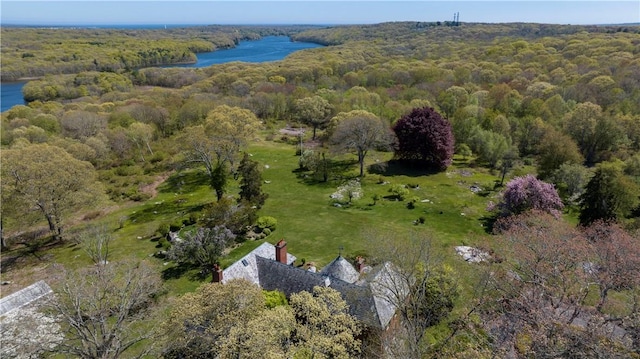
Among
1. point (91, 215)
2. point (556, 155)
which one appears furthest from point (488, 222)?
point (91, 215)

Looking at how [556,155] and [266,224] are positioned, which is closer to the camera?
[266,224]

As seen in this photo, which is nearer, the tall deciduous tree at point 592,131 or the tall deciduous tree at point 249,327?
the tall deciduous tree at point 249,327

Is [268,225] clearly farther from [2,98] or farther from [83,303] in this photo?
[2,98]

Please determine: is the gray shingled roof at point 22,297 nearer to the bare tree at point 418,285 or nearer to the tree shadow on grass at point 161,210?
the tree shadow on grass at point 161,210

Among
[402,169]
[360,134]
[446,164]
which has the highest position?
[360,134]

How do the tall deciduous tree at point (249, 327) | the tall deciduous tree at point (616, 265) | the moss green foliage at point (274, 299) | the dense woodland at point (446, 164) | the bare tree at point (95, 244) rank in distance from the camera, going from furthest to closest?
the bare tree at point (95, 244)
the moss green foliage at point (274, 299)
the dense woodland at point (446, 164)
the tall deciduous tree at point (616, 265)
the tall deciduous tree at point (249, 327)

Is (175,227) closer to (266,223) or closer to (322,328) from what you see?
(266,223)

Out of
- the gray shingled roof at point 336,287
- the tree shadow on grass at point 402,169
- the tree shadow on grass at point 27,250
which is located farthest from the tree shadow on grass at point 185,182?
the gray shingled roof at point 336,287
